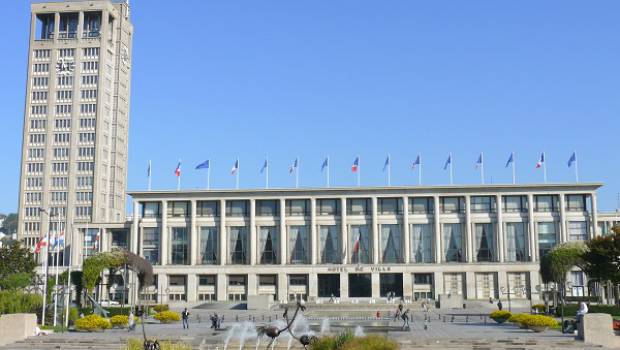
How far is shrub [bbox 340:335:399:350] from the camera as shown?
90.5ft

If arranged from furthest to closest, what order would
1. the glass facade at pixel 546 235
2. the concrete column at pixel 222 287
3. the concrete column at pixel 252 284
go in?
the concrete column at pixel 222 287 < the concrete column at pixel 252 284 < the glass facade at pixel 546 235

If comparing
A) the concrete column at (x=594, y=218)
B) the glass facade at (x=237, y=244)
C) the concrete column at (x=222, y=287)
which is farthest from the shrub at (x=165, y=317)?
the concrete column at (x=594, y=218)

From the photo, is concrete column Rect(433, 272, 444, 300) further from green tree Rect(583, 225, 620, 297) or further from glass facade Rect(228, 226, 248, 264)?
green tree Rect(583, 225, 620, 297)

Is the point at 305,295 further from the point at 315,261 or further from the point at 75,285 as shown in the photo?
the point at 75,285

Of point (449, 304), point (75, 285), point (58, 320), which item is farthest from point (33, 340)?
point (449, 304)

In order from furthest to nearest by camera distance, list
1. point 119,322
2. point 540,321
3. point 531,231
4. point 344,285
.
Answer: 1. point 344,285
2. point 531,231
3. point 119,322
4. point 540,321

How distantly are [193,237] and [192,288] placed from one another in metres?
8.54

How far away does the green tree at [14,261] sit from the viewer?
109m

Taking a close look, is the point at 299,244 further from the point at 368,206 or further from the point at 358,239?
the point at 368,206

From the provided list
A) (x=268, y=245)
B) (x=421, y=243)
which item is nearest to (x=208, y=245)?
(x=268, y=245)

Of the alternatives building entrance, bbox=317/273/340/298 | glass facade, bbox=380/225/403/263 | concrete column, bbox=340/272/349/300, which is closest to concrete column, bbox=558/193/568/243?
glass facade, bbox=380/225/403/263

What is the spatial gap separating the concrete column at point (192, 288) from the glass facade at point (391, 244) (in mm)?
31408

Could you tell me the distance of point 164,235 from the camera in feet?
393

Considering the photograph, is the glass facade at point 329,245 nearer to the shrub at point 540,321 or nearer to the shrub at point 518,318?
the shrub at point 518,318
